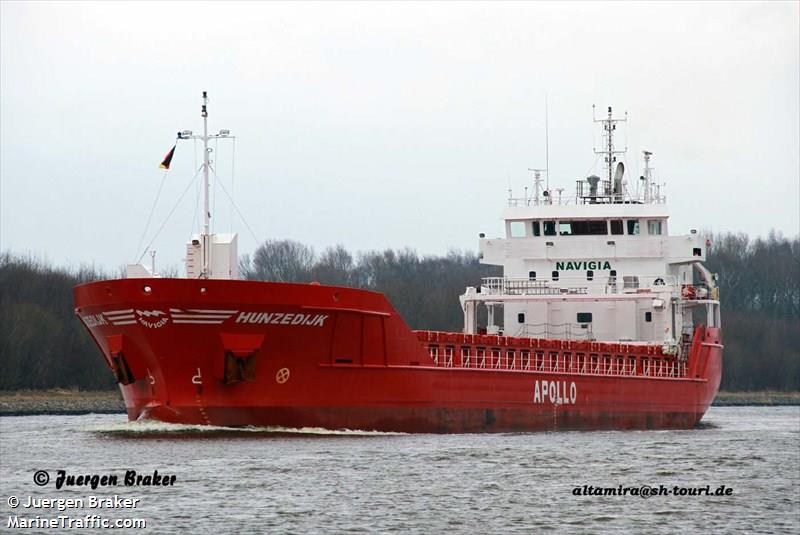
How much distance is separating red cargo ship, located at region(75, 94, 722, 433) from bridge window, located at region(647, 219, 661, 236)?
8cm

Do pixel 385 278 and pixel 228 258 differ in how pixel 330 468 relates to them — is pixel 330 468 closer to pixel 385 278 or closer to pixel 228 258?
pixel 228 258

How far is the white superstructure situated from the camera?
132 feet

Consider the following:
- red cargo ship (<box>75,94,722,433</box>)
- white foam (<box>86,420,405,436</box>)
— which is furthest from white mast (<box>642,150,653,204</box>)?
white foam (<box>86,420,405,436</box>)

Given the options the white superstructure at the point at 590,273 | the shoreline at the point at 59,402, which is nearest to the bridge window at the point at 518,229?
the white superstructure at the point at 590,273

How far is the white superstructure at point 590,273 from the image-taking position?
40.3m

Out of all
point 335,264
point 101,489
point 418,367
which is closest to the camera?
point 101,489

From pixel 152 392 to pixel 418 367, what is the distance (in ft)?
17.8

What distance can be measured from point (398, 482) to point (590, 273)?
18336mm

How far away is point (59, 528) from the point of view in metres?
19.9

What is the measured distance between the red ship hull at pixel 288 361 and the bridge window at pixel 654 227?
853 cm

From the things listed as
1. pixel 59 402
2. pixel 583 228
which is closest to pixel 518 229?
pixel 583 228

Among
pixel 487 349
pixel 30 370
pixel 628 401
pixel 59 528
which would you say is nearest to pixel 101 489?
pixel 59 528
